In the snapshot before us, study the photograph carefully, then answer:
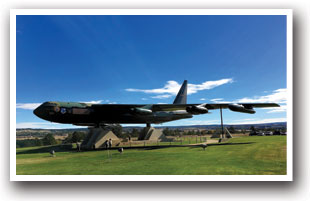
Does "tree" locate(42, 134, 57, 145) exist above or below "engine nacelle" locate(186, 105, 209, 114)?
below

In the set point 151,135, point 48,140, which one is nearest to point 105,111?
point 151,135

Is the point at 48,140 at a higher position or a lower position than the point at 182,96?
lower

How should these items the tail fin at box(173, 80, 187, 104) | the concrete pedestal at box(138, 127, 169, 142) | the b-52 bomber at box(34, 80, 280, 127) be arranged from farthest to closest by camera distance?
the tail fin at box(173, 80, 187, 104) < the concrete pedestal at box(138, 127, 169, 142) < the b-52 bomber at box(34, 80, 280, 127)

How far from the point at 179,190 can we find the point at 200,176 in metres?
1.14

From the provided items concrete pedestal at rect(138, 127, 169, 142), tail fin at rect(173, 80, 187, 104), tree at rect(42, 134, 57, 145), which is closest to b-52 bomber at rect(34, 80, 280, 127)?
concrete pedestal at rect(138, 127, 169, 142)

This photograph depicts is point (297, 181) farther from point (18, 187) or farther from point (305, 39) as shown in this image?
point (18, 187)

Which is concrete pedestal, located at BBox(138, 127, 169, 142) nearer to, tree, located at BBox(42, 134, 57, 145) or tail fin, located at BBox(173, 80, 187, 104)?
tail fin, located at BBox(173, 80, 187, 104)

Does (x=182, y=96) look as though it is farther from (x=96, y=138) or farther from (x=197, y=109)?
(x=96, y=138)

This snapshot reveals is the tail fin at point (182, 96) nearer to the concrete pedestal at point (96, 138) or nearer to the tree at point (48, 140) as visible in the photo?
the concrete pedestal at point (96, 138)

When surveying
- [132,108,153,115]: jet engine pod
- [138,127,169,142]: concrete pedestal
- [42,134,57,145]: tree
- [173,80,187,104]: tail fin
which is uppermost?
[173,80,187,104]: tail fin

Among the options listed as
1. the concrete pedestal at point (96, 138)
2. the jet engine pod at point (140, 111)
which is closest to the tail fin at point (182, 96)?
the jet engine pod at point (140, 111)

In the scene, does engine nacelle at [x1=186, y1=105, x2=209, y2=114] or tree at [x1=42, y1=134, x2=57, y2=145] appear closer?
engine nacelle at [x1=186, y1=105, x2=209, y2=114]

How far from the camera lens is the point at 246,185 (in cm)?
802

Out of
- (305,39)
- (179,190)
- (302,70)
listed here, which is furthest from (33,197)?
(305,39)
